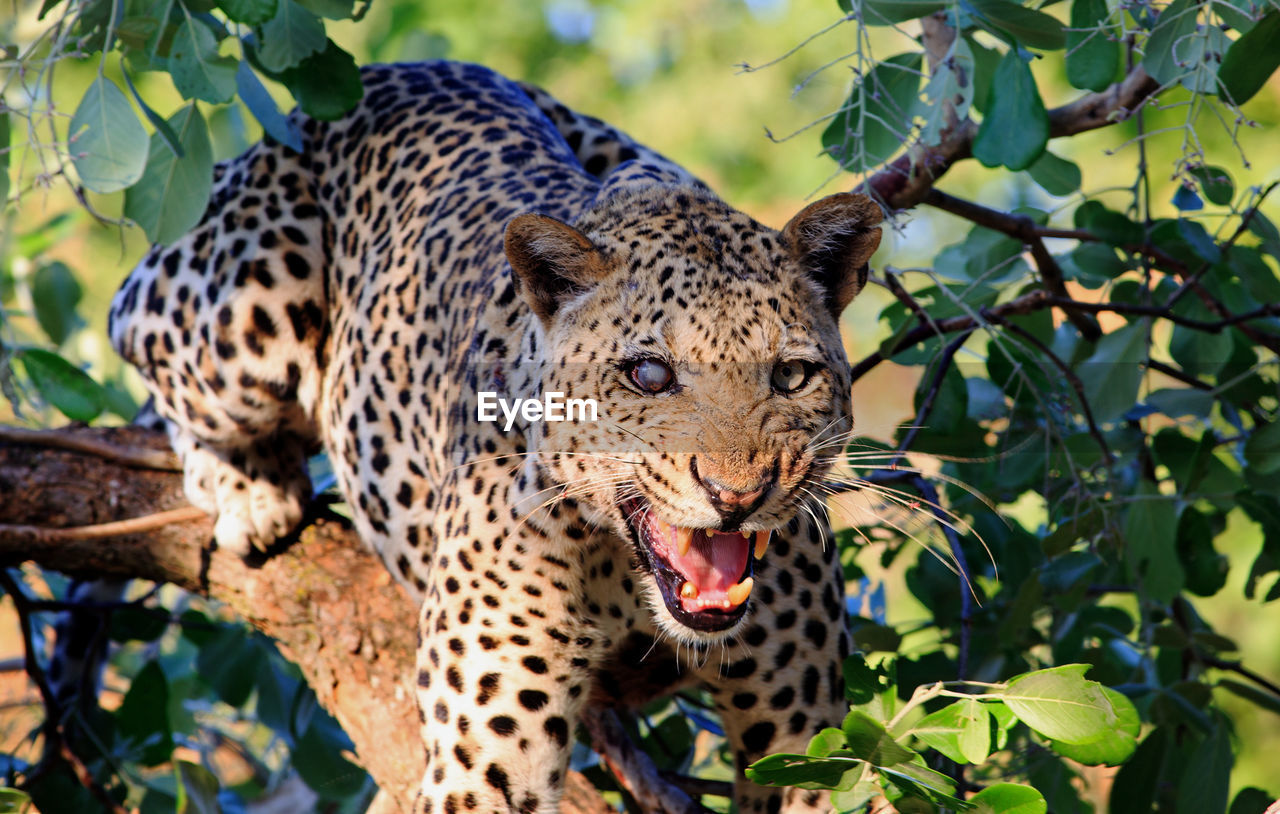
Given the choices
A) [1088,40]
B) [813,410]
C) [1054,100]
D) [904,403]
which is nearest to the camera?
[813,410]

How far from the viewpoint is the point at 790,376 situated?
263cm

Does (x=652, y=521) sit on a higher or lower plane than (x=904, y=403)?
lower

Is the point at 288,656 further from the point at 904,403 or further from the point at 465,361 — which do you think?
the point at 904,403

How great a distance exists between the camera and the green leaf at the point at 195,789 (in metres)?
4.08

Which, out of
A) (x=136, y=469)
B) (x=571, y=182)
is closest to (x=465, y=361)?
(x=571, y=182)

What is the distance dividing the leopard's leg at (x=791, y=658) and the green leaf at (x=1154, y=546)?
936 mm

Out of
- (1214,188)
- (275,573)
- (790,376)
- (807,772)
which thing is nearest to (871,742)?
(807,772)

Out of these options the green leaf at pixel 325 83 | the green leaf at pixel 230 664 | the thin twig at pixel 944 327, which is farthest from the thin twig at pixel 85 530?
the thin twig at pixel 944 327

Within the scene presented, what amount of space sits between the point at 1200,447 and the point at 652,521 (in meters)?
1.72

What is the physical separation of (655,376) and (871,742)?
0.83 metres

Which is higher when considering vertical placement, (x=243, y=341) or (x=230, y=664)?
(x=243, y=341)

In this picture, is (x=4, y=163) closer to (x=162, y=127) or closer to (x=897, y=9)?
(x=162, y=127)

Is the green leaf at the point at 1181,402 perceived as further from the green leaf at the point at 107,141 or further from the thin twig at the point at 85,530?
the thin twig at the point at 85,530

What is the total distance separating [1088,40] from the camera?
10.2ft
